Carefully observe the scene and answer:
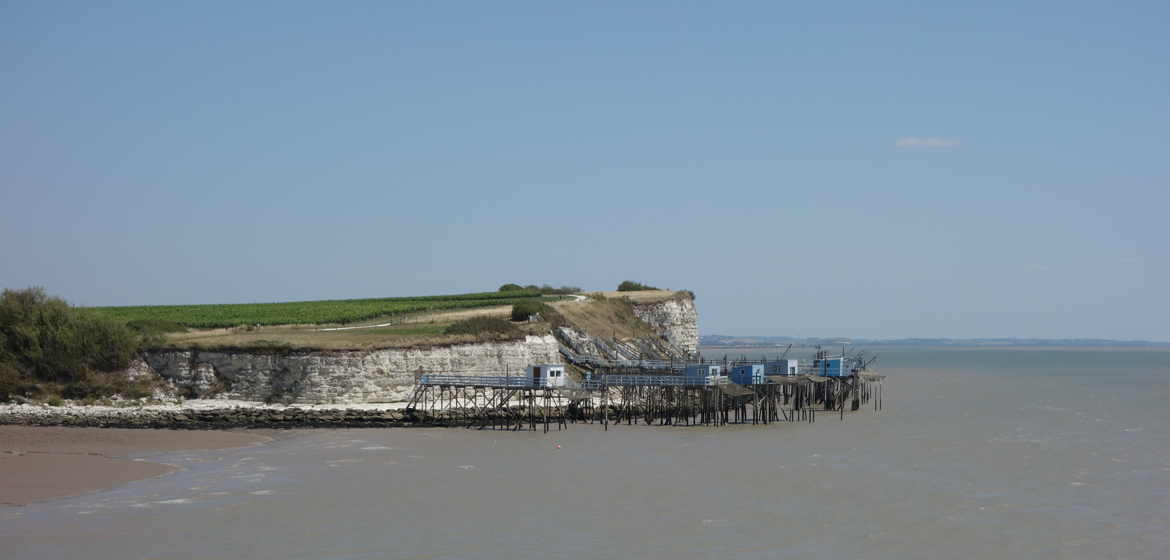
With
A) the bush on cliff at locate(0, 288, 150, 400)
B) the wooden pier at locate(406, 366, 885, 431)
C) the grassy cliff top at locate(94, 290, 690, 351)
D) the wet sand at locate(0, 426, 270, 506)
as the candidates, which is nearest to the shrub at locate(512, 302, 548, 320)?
the grassy cliff top at locate(94, 290, 690, 351)

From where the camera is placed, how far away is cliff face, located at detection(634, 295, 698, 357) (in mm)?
95431

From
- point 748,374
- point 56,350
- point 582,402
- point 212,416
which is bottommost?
point 212,416

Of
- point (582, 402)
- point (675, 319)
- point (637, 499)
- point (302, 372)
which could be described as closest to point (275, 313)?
point (302, 372)

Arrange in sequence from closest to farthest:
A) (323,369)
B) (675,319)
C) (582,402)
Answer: (323,369) < (582,402) < (675,319)

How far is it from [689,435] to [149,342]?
1099 inches

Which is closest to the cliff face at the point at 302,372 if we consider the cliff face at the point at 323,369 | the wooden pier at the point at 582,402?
the cliff face at the point at 323,369

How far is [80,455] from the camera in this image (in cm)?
4062

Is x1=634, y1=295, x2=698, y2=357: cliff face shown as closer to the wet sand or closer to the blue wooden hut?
the blue wooden hut

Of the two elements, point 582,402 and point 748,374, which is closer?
point 582,402

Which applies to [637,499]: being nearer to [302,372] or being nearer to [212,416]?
[302,372]

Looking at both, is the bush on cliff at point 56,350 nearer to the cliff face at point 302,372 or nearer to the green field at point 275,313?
the cliff face at point 302,372

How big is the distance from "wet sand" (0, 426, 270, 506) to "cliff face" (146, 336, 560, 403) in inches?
249

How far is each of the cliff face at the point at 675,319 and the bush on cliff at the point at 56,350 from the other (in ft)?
150

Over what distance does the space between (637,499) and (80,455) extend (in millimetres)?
20787
